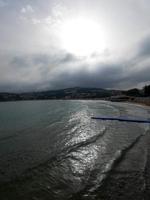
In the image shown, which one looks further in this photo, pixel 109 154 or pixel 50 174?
pixel 109 154

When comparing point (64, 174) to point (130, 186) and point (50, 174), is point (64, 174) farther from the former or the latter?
point (130, 186)

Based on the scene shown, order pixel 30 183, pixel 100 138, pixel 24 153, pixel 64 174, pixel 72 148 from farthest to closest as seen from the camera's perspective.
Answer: pixel 100 138 → pixel 72 148 → pixel 24 153 → pixel 64 174 → pixel 30 183

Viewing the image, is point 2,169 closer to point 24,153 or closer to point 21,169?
point 21,169

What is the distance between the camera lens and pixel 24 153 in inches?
450

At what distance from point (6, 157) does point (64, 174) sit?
14.3ft

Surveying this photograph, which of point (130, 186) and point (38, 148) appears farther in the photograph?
point (38, 148)

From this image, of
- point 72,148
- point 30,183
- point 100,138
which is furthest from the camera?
point 100,138

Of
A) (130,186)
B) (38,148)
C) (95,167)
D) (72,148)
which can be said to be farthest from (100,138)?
(130,186)

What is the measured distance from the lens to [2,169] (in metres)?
9.01

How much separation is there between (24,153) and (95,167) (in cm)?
488

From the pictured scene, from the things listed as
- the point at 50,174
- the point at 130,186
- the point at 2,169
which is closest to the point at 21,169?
the point at 2,169

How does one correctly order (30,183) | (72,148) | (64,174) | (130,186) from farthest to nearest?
(72,148)
(64,174)
(30,183)
(130,186)

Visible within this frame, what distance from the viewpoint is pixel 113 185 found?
696 cm

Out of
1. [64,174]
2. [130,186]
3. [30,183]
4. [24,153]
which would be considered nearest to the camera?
[130,186]
